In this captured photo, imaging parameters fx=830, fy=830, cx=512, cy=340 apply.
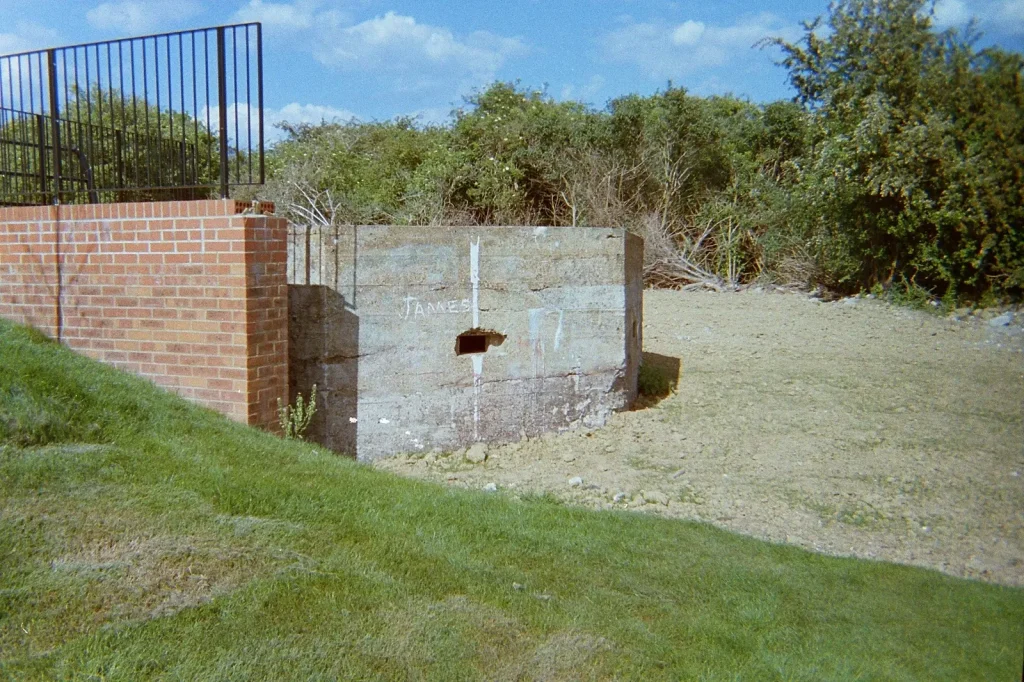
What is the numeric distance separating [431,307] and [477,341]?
575 millimetres

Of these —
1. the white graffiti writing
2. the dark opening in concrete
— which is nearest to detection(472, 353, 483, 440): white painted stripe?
the dark opening in concrete

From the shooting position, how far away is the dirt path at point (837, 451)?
14.8ft

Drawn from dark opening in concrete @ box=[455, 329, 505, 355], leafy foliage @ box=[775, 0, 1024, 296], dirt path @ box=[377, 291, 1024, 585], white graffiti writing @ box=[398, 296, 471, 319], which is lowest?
A: dirt path @ box=[377, 291, 1024, 585]

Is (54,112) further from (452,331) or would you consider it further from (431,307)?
(452,331)

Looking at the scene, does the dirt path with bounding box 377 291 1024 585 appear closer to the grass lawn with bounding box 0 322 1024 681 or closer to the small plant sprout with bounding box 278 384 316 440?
the grass lawn with bounding box 0 322 1024 681

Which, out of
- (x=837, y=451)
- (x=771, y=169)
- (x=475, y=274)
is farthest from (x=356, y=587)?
(x=771, y=169)

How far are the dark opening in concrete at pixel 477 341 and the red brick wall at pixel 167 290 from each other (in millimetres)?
1720

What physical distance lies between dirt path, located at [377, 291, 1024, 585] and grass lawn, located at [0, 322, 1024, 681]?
0.69 meters

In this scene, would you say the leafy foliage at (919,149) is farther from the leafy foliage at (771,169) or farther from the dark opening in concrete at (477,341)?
the dark opening in concrete at (477,341)

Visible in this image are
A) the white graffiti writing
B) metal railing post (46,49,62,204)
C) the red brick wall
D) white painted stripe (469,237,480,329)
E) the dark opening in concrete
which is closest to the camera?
the red brick wall

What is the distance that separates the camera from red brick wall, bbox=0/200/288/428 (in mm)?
5449

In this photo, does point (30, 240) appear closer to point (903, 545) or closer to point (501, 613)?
point (501, 613)

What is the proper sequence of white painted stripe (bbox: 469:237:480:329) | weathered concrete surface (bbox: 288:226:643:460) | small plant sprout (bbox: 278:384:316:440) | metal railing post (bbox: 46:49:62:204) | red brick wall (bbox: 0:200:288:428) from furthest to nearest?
white painted stripe (bbox: 469:237:480:329), weathered concrete surface (bbox: 288:226:643:460), metal railing post (bbox: 46:49:62:204), small plant sprout (bbox: 278:384:316:440), red brick wall (bbox: 0:200:288:428)

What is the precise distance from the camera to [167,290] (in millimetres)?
5609
